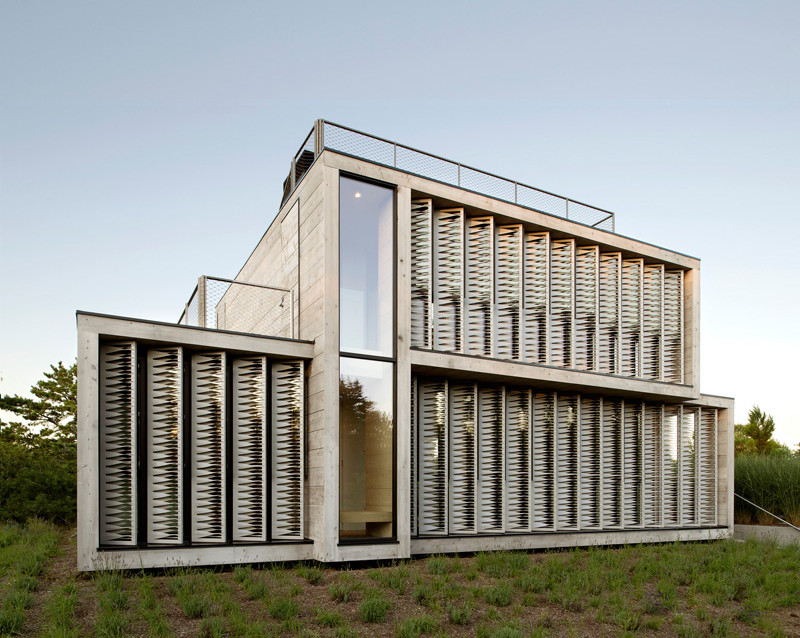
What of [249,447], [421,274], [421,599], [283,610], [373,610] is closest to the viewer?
[283,610]

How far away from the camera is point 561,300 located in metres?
12.8

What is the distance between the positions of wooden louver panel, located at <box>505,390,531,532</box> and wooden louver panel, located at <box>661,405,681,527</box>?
398 centimetres

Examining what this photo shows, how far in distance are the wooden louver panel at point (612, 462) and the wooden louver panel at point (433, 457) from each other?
4113 mm

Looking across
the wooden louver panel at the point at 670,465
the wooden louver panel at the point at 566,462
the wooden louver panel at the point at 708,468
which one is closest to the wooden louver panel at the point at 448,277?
the wooden louver panel at the point at 566,462

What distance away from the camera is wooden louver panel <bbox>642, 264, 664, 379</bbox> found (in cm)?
1402

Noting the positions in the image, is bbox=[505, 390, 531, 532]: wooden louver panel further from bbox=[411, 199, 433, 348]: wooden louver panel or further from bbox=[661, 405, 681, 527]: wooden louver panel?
bbox=[661, 405, 681, 527]: wooden louver panel

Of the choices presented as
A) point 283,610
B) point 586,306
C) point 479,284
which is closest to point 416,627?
point 283,610

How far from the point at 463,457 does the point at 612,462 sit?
12.9 ft

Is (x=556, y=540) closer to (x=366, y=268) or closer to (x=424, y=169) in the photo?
(x=366, y=268)

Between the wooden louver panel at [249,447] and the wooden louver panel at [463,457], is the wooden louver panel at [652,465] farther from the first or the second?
the wooden louver panel at [249,447]

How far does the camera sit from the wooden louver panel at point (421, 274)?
10.8 m

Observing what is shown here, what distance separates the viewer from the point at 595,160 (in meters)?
17.1

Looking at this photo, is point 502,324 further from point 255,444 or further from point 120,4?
point 120,4

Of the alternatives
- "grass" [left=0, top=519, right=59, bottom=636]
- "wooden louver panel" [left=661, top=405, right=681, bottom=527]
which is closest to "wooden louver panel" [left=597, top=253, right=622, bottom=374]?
"wooden louver panel" [left=661, top=405, right=681, bottom=527]
